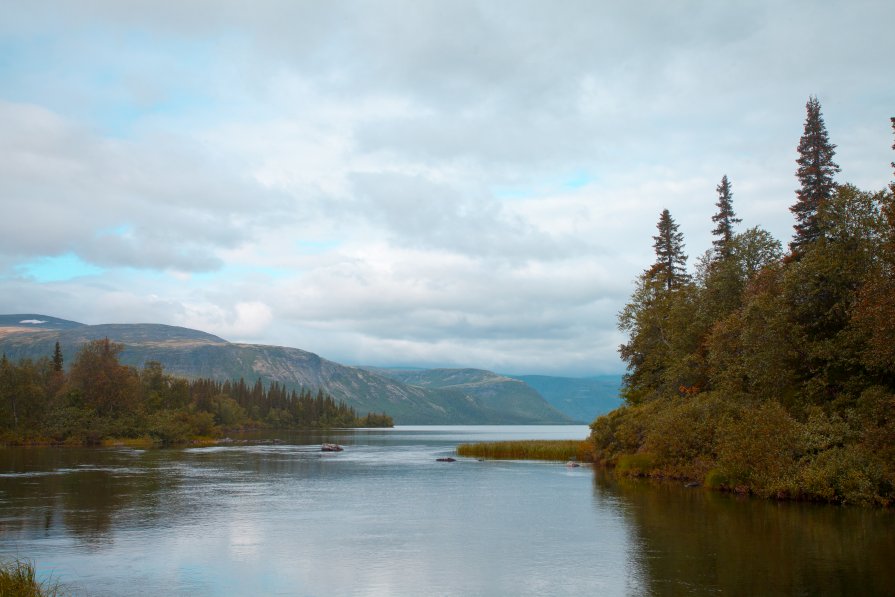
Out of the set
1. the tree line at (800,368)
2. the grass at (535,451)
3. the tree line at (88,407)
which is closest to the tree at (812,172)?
the tree line at (800,368)

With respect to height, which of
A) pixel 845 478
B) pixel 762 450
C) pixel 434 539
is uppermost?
pixel 762 450

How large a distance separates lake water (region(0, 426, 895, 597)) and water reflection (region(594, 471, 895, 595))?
134mm

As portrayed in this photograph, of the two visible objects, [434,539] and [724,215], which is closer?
[434,539]

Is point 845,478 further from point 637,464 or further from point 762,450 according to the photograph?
point 637,464

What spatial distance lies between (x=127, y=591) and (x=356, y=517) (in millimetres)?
21535

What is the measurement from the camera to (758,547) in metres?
34.2

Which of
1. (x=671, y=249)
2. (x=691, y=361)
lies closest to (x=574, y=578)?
(x=691, y=361)

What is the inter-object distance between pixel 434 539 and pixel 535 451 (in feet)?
239

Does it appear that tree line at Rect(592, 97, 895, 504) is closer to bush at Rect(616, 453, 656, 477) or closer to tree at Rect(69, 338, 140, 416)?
bush at Rect(616, 453, 656, 477)

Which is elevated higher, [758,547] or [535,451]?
[758,547]

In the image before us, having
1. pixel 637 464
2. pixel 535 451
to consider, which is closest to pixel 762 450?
pixel 637 464

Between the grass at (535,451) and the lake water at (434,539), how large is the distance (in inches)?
1445

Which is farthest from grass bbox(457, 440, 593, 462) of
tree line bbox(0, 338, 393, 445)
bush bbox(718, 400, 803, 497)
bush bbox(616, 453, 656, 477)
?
tree line bbox(0, 338, 393, 445)

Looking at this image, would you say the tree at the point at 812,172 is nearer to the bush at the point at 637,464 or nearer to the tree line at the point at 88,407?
the bush at the point at 637,464
